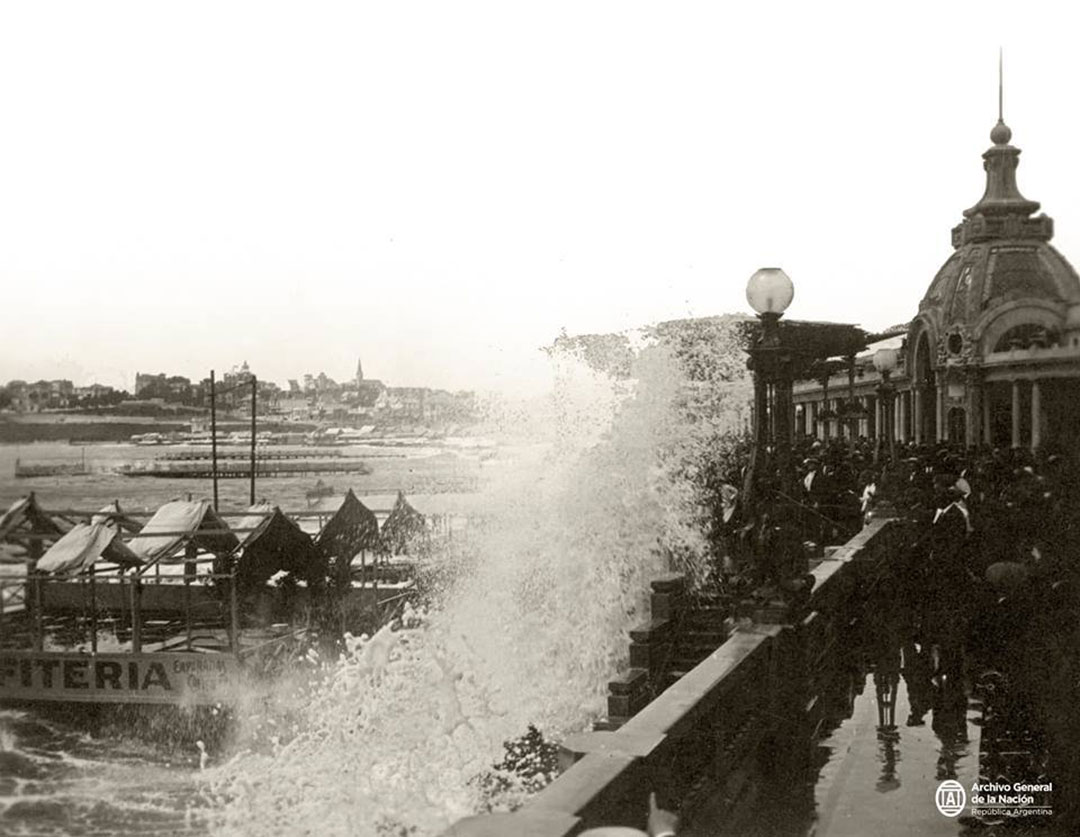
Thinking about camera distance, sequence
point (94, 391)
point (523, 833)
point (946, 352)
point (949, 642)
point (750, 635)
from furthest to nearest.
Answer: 1. point (946, 352)
2. point (949, 642)
3. point (94, 391)
4. point (750, 635)
5. point (523, 833)

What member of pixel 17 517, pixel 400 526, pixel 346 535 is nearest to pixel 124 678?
pixel 346 535

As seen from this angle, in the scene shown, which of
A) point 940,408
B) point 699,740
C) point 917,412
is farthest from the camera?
point 917,412

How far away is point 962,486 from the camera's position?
36.8ft

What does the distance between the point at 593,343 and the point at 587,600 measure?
10.9 meters

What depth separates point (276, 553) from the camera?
1042 inches

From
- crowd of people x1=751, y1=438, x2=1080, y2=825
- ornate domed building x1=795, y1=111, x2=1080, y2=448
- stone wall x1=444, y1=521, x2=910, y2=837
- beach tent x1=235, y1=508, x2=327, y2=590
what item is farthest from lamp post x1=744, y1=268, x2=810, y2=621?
ornate domed building x1=795, y1=111, x2=1080, y2=448

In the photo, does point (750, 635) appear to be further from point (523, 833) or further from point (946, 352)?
point (946, 352)

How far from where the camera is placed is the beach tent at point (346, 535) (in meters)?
27.9

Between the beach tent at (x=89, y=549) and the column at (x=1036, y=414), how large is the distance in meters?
20.7

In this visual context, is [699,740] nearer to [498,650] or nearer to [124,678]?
[124,678]

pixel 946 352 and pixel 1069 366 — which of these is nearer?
pixel 1069 366

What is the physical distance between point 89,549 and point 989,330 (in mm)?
27791

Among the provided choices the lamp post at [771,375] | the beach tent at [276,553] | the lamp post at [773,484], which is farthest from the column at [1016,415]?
the lamp post at [773,484]

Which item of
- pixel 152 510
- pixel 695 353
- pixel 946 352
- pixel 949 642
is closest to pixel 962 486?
pixel 949 642
